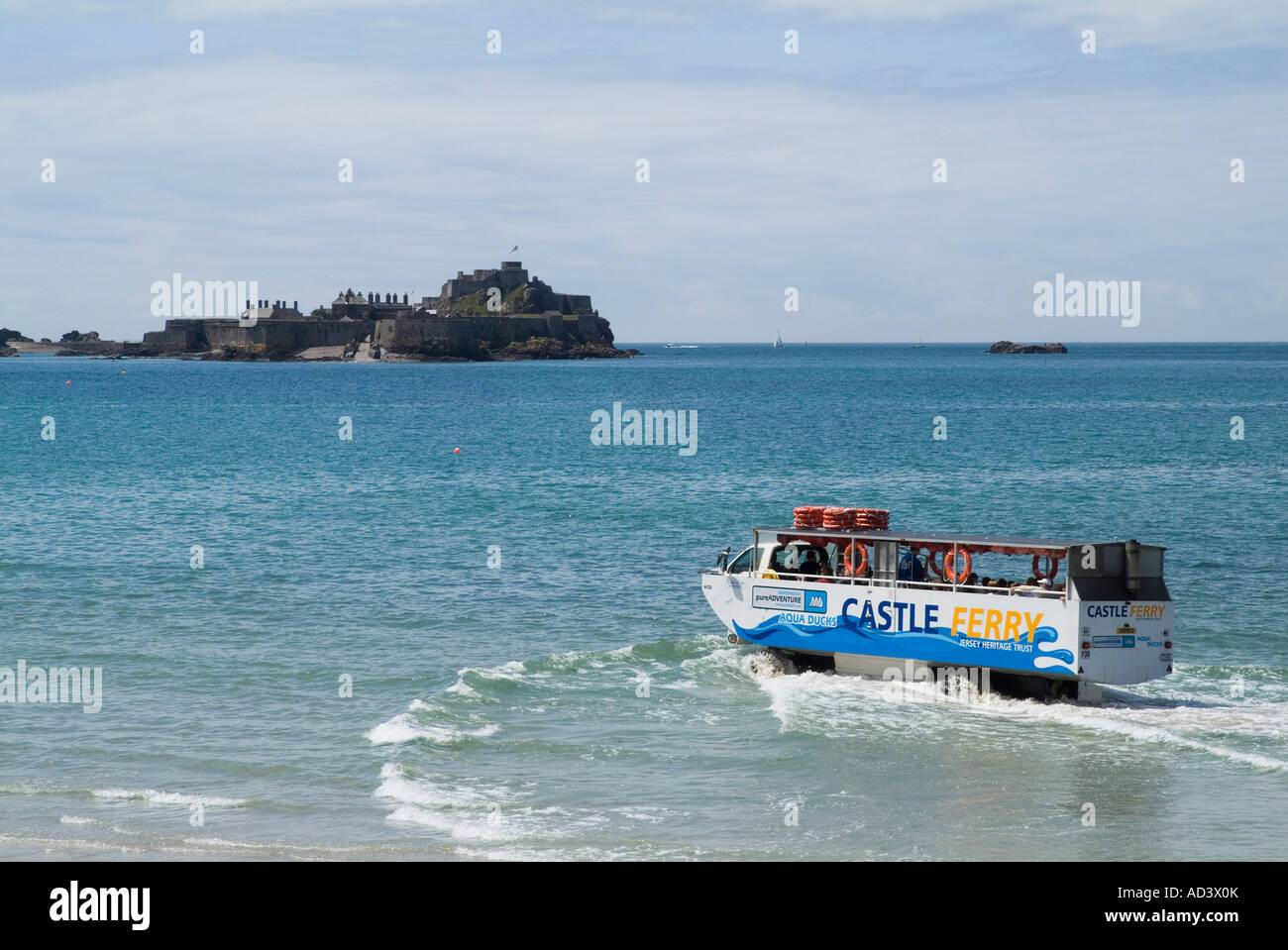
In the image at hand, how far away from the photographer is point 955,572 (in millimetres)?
23906

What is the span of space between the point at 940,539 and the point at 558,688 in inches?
279

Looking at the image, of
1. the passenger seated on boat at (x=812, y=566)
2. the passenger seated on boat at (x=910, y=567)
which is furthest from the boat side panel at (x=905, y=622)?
the passenger seated on boat at (x=910, y=567)

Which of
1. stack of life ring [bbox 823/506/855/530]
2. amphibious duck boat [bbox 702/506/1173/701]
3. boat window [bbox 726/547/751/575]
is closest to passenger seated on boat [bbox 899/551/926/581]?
amphibious duck boat [bbox 702/506/1173/701]

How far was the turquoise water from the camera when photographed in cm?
1741

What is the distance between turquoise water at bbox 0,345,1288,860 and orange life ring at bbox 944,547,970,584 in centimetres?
220

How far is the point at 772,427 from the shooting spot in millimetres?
92625

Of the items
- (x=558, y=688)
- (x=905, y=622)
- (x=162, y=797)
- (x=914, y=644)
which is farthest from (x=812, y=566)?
(x=162, y=797)

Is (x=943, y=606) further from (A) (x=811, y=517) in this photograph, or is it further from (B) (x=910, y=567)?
(A) (x=811, y=517)

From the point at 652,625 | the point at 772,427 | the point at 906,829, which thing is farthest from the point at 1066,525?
the point at 772,427

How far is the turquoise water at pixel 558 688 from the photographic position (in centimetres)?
1741

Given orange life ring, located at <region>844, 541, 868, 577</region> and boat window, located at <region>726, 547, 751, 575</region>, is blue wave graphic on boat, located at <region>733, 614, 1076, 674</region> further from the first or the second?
boat window, located at <region>726, 547, 751, 575</region>

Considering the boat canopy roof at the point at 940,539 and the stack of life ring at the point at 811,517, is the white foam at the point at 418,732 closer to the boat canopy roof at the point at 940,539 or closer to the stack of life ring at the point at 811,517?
the boat canopy roof at the point at 940,539

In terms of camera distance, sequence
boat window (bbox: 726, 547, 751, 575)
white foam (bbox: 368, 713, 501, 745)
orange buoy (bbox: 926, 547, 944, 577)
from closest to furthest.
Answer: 1. white foam (bbox: 368, 713, 501, 745)
2. orange buoy (bbox: 926, 547, 944, 577)
3. boat window (bbox: 726, 547, 751, 575)
